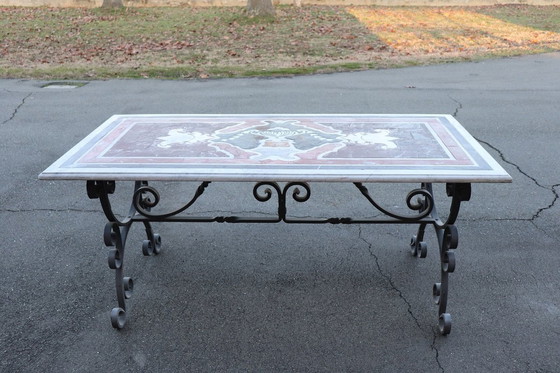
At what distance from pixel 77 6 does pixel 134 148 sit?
18030 mm

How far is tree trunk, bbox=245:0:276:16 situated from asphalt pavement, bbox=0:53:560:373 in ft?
33.3

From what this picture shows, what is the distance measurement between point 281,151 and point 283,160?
16cm

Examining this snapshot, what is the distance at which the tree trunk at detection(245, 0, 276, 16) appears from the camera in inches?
568

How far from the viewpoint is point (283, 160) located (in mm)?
2715

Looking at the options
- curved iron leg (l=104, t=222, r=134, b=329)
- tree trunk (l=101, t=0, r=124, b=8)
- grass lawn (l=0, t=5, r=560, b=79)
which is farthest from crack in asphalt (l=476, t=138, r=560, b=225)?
tree trunk (l=101, t=0, r=124, b=8)

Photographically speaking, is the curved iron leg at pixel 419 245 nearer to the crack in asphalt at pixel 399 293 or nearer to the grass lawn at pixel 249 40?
the crack in asphalt at pixel 399 293

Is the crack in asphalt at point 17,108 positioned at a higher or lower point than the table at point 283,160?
lower

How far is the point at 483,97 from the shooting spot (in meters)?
7.44

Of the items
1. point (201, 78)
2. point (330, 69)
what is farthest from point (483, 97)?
point (201, 78)

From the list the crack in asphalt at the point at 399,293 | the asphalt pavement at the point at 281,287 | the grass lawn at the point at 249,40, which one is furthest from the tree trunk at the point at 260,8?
the crack in asphalt at the point at 399,293

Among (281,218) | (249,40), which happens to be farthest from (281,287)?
(249,40)

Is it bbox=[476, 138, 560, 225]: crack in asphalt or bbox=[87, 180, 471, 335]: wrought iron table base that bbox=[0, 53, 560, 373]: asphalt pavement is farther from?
bbox=[87, 180, 471, 335]: wrought iron table base

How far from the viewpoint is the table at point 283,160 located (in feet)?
8.38

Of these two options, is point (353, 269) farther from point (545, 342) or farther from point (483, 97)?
point (483, 97)
